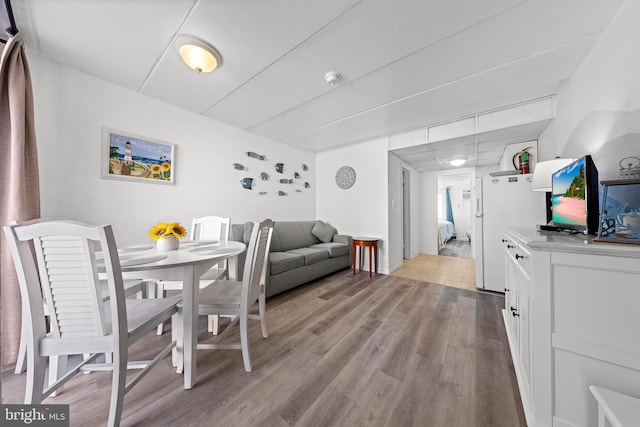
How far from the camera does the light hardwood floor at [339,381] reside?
110 cm

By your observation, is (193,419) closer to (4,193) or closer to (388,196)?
(4,193)

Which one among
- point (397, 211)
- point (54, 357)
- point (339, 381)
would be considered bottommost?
point (339, 381)

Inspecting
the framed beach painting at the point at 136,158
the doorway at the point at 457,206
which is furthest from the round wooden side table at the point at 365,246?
the doorway at the point at 457,206

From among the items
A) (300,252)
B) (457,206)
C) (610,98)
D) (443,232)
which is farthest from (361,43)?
(457,206)

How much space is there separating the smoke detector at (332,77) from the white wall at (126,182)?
187 centimetres


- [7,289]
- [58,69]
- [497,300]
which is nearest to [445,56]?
[497,300]

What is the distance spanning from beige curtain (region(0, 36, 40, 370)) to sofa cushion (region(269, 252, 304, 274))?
1.95 metres

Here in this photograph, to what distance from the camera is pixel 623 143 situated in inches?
48.7

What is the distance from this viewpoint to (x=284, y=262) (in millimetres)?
2719

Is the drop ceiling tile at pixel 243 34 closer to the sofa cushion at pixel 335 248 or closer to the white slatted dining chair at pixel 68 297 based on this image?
the white slatted dining chair at pixel 68 297

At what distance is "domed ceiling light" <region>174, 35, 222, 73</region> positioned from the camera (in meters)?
1.61

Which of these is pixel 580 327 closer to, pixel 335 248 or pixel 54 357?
pixel 54 357

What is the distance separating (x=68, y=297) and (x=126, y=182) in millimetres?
1844

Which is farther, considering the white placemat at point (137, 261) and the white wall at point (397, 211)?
the white wall at point (397, 211)
